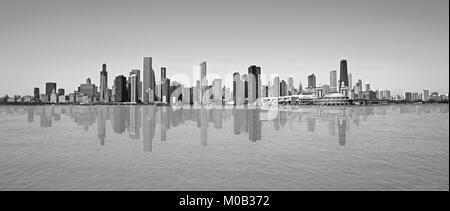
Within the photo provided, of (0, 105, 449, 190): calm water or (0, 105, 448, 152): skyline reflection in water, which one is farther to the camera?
(0, 105, 448, 152): skyline reflection in water

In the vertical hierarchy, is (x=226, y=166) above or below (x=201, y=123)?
below

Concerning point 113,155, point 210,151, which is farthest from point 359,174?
point 113,155

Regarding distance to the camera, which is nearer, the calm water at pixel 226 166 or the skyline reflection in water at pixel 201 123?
the calm water at pixel 226 166

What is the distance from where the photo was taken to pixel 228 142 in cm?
3703

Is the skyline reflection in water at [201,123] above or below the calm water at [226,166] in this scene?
above

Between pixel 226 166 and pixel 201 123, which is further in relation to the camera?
pixel 201 123

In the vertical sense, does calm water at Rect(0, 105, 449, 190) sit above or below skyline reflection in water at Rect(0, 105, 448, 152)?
below
